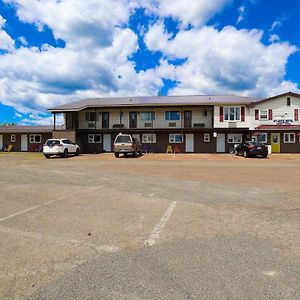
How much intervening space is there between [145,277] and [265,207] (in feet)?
16.1

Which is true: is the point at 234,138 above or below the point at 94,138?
below

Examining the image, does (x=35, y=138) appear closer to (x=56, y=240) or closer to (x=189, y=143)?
(x=189, y=143)

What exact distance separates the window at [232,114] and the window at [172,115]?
5.83 meters

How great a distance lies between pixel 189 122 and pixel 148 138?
17.6 feet

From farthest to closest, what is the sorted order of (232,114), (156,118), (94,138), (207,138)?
(94,138), (156,118), (207,138), (232,114)

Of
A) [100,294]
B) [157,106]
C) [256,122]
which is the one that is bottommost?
[100,294]

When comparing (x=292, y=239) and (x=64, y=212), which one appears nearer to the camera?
(x=292, y=239)

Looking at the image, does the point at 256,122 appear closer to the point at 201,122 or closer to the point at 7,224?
the point at 201,122

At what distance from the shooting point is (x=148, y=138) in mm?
36406

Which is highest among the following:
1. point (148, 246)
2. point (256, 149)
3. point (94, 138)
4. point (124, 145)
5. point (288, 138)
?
point (94, 138)

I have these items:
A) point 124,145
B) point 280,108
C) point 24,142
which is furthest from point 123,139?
point 24,142

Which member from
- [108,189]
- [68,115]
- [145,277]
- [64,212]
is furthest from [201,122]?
[145,277]

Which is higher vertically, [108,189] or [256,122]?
[256,122]

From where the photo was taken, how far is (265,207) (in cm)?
754
